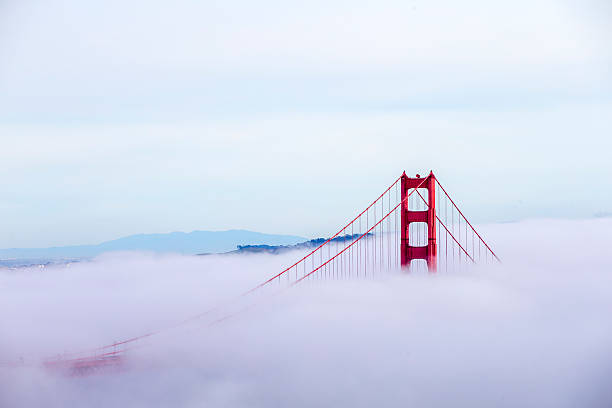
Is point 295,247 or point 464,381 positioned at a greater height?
point 295,247

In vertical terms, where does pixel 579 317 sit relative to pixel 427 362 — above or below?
above

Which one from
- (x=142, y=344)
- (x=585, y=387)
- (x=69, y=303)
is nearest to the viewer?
(x=585, y=387)

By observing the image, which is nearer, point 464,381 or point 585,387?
point 585,387

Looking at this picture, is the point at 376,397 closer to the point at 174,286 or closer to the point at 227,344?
the point at 227,344

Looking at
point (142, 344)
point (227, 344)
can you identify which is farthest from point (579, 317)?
point (142, 344)

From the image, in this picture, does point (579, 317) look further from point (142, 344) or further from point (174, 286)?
point (174, 286)

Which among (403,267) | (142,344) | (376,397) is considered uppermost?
(403,267)

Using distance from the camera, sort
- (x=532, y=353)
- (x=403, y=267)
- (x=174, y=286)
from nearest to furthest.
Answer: (x=403, y=267) → (x=532, y=353) → (x=174, y=286)

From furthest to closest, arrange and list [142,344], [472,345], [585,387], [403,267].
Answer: [472,345] → [142,344] → [585,387] → [403,267]

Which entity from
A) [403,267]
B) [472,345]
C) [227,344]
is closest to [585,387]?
[472,345]
